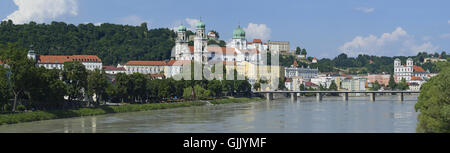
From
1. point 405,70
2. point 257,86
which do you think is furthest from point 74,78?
point 405,70

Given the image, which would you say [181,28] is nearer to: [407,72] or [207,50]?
[207,50]

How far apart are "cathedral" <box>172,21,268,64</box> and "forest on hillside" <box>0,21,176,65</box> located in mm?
10268

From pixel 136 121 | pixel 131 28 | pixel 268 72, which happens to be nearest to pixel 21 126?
pixel 136 121

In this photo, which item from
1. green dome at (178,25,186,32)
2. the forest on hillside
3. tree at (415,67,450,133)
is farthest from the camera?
the forest on hillside

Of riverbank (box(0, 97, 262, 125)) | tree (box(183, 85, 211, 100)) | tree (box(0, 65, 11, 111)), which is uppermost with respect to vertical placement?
tree (box(0, 65, 11, 111))

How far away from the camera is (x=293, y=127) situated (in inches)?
1529

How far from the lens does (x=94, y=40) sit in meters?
150

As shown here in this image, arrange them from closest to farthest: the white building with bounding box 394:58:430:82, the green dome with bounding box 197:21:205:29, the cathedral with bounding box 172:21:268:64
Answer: the green dome with bounding box 197:21:205:29 < the cathedral with bounding box 172:21:268:64 < the white building with bounding box 394:58:430:82

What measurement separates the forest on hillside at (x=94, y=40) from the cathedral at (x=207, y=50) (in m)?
10.3

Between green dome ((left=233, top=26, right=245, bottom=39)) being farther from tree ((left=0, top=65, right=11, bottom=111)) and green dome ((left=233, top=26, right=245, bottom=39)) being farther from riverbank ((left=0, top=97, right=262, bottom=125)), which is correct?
tree ((left=0, top=65, right=11, bottom=111))

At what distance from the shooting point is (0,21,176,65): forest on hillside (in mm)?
129125

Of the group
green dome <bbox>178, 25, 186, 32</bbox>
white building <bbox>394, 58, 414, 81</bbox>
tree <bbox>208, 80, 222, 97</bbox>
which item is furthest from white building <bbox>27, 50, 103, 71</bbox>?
white building <bbox>394, 58, 414, 81</bbox>
